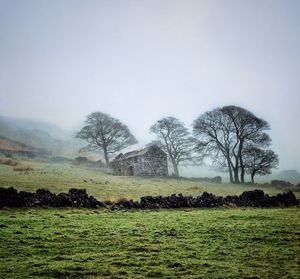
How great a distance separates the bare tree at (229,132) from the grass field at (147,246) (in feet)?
162

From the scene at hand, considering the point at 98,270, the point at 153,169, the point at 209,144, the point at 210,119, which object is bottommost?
the point at 98,270

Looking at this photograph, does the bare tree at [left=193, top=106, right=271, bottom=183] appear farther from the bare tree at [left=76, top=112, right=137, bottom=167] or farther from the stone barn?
the bare tree at [left=76, top=112, right=137, bottom=167]

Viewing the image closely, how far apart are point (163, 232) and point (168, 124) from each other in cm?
6668

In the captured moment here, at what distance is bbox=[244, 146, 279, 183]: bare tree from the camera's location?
2429 inches

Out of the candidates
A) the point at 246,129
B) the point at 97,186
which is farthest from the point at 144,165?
the point at 97,186

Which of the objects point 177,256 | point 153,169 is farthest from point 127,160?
point 177,256

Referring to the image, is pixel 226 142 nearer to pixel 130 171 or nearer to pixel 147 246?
pixel 130 171

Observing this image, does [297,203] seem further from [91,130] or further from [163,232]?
[91,130]

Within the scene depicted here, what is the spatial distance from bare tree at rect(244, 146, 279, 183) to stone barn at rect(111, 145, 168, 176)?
1545 cm

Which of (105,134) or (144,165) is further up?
(105,134)

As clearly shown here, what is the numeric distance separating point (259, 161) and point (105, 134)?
37691 millimetres

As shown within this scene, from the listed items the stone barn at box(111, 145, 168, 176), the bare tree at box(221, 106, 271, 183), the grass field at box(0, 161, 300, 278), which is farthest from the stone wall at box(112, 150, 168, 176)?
the grass field at box(0, 161, 300, 278)

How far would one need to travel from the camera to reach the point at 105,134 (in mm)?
85375

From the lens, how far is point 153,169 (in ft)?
220
